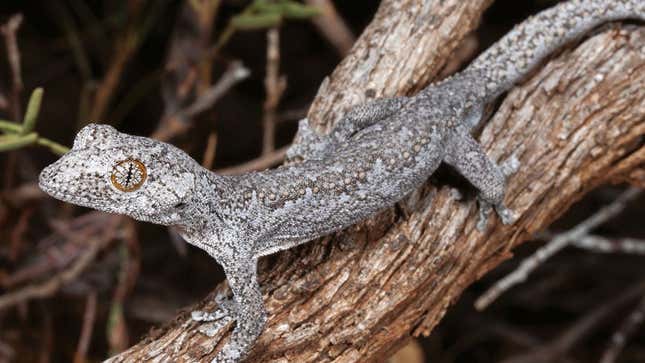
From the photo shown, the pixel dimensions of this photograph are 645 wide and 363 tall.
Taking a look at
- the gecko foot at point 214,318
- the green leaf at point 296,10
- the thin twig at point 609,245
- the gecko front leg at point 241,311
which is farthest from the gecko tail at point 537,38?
the gecko foot at point 214,318

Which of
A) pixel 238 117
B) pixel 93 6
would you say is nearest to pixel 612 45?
pixel 238 117

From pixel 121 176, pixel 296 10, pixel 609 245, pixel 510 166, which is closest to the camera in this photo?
pixel 121 176

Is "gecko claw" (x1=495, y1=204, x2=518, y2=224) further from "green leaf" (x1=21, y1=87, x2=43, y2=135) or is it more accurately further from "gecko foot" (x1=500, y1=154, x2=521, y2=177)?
"green leaf" (x1=21, y1=87, x2=43, y2=135)

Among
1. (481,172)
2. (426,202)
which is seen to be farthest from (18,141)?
(481,172)

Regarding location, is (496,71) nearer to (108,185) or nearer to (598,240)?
(598,240)

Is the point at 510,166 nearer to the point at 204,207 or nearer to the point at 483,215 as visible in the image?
the point at 483,215
